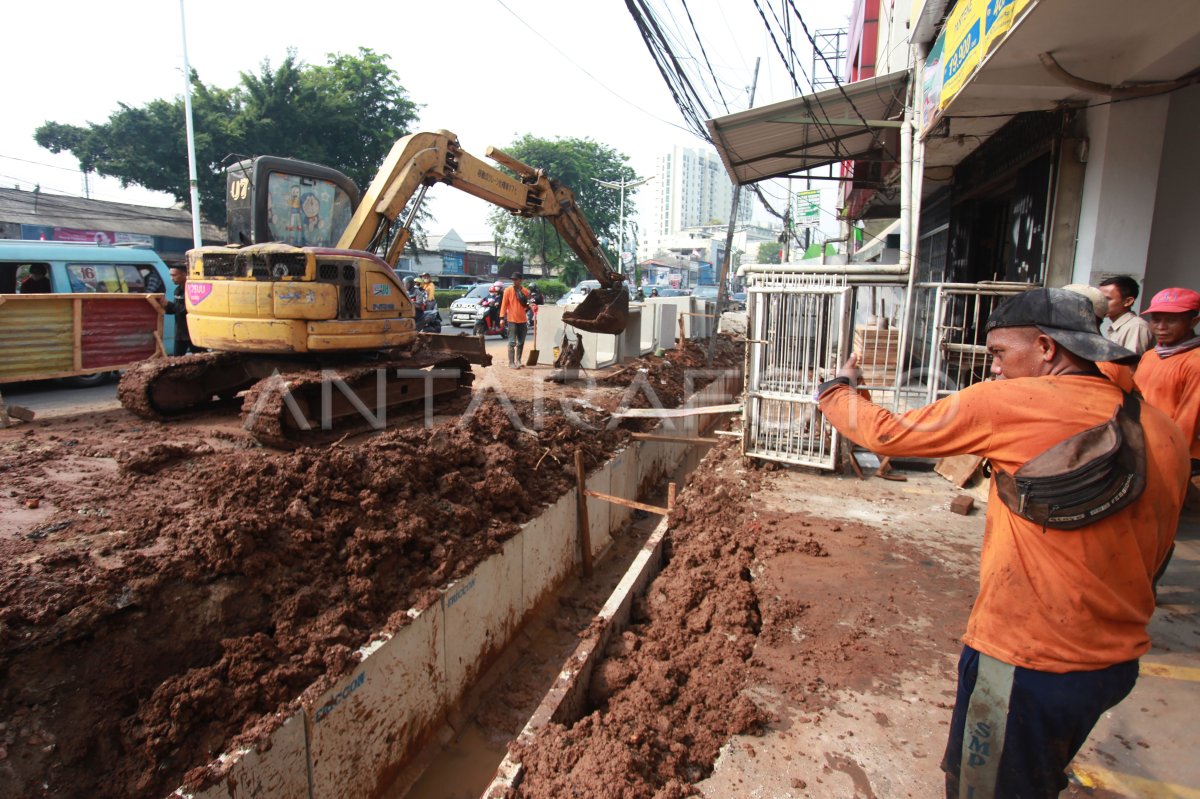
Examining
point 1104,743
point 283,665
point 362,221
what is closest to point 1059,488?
point 1104,743

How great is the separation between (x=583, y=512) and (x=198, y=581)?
375cm

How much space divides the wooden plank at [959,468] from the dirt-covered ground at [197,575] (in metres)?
3.64

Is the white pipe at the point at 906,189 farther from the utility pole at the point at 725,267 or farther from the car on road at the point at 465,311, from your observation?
the car on road at the point at 465,311

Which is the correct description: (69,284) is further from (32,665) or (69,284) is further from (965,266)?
(965,266)

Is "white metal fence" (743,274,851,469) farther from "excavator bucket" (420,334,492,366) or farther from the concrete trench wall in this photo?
"excavator bucket" (420,334,492,366)

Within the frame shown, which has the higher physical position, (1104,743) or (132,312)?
(132,312)

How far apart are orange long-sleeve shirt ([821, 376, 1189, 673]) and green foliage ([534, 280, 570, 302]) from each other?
33341 millimetres

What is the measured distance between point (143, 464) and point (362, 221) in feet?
10.8

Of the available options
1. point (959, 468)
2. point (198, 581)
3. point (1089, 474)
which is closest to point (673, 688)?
point (1089, 474)

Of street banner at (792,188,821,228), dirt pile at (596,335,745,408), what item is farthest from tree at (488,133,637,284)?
dirt pile at (596,335,745,408)

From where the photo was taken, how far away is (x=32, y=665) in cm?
299

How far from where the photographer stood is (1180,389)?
3430 mm

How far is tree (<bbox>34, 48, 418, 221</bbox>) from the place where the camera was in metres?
21.9

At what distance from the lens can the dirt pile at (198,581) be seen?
2.97 m
